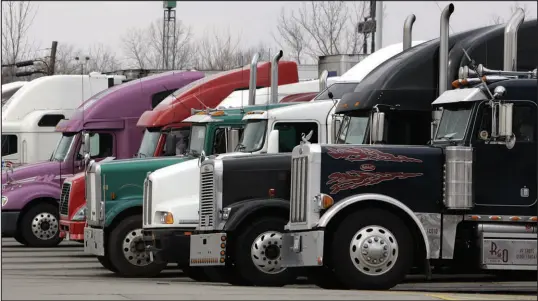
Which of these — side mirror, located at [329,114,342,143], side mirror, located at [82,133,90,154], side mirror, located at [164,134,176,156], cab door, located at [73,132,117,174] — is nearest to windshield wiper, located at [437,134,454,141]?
side mirror, located at [329,114,342,143]

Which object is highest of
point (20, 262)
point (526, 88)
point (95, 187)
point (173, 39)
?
point (173, 39)

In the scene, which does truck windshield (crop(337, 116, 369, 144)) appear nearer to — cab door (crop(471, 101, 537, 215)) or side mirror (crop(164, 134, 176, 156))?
cab door (crop(471, 101, 537, 215))

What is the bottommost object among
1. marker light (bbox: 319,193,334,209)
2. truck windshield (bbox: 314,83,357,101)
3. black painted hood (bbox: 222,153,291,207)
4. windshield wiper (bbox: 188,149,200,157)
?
marker light (bbox: 319,193,334,209)

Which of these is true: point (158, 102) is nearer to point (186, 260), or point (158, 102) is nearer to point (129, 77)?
point (129, 77)

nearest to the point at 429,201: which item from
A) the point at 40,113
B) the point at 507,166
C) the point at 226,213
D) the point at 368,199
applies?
the point at 368,199

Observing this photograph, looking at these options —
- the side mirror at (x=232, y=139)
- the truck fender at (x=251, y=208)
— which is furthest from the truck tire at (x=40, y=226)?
the truck fender at (x=251, y=208)

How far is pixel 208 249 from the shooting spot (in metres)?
16.1

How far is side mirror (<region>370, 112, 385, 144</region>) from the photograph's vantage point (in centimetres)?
1678

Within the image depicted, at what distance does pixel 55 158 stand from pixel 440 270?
422 inches

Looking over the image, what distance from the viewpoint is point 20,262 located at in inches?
898

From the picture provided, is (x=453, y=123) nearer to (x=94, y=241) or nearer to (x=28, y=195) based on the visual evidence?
(x=94, y=241)

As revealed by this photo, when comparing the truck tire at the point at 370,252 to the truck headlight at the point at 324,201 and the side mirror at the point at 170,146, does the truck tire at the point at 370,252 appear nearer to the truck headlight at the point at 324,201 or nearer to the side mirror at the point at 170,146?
the truck headlight at the point at 324,201

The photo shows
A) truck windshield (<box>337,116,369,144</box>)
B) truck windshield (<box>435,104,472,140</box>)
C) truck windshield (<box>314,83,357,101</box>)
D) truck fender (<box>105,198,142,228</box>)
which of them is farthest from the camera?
truck windshield (<box>314,83,357,101</box>)

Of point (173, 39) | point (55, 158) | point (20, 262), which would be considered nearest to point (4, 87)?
point (173, 39)
